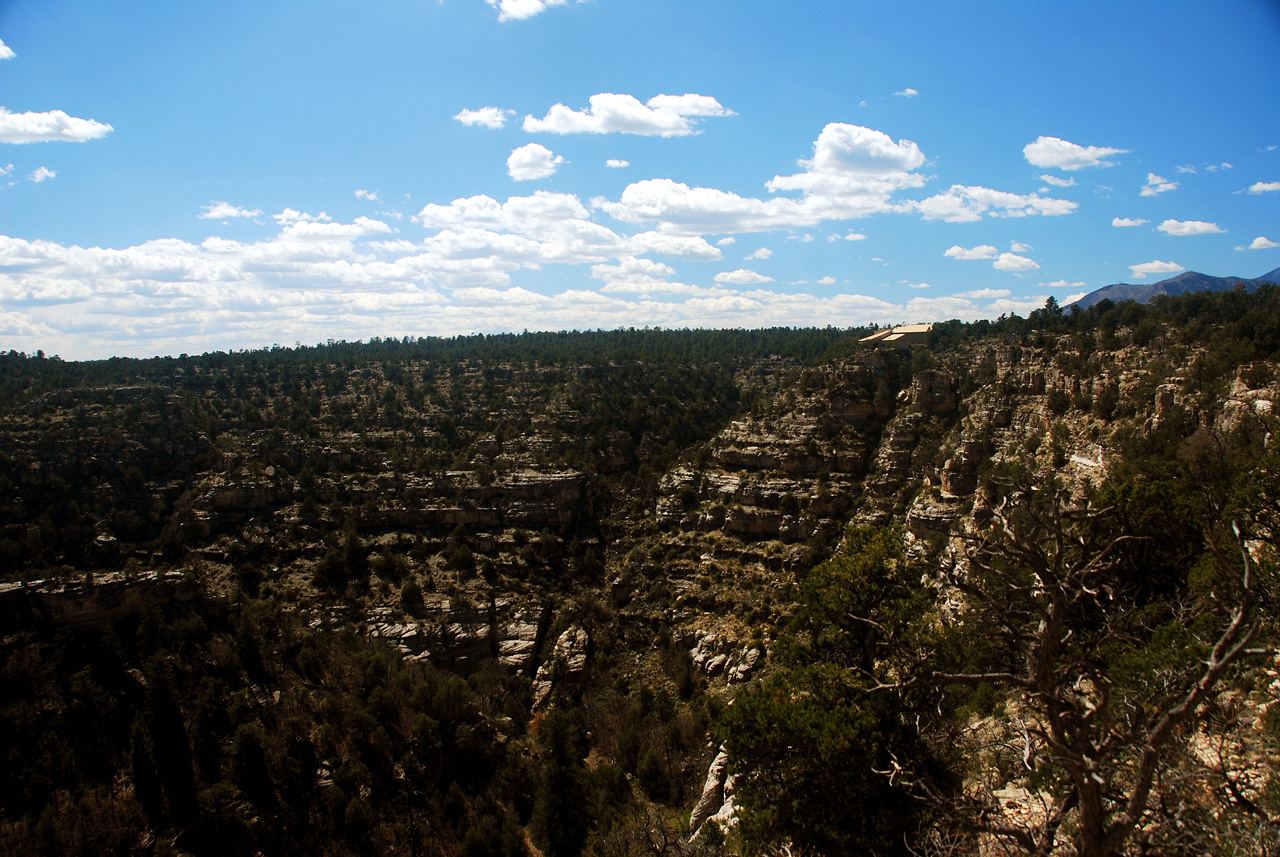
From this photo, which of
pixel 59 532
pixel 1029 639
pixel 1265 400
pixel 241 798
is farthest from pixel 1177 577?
pixel 59 532

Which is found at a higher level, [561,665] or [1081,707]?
[1081,707]

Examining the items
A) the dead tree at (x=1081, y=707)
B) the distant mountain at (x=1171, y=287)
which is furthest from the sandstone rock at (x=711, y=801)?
the distant mountain at (x=1171, y=287)

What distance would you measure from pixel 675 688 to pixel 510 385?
46742 millimetres

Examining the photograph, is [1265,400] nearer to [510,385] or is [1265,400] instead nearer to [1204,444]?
[1204,444]

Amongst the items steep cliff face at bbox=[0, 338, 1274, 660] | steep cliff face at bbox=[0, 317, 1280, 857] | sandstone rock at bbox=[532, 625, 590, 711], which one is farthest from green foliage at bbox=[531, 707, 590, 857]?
steep cliff face at bbox=[0, 338, 1274, 660]

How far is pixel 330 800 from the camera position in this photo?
3350cm

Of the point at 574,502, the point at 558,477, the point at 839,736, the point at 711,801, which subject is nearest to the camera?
the point at 839,736

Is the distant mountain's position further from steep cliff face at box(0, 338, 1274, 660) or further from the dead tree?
the dead tree

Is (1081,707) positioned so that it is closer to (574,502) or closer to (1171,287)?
(574,502)

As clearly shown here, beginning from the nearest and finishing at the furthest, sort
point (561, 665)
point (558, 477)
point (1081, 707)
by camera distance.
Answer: point (1081, 707), point (561, 665), point (558, 477)

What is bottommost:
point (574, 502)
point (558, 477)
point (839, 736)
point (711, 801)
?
point (711, 801)

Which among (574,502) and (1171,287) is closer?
(574,502)

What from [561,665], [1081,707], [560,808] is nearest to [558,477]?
[561,665]

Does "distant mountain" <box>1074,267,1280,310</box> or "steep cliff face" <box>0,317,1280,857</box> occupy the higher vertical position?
"distant mountain" <box>1074,267,1280,310</box>
